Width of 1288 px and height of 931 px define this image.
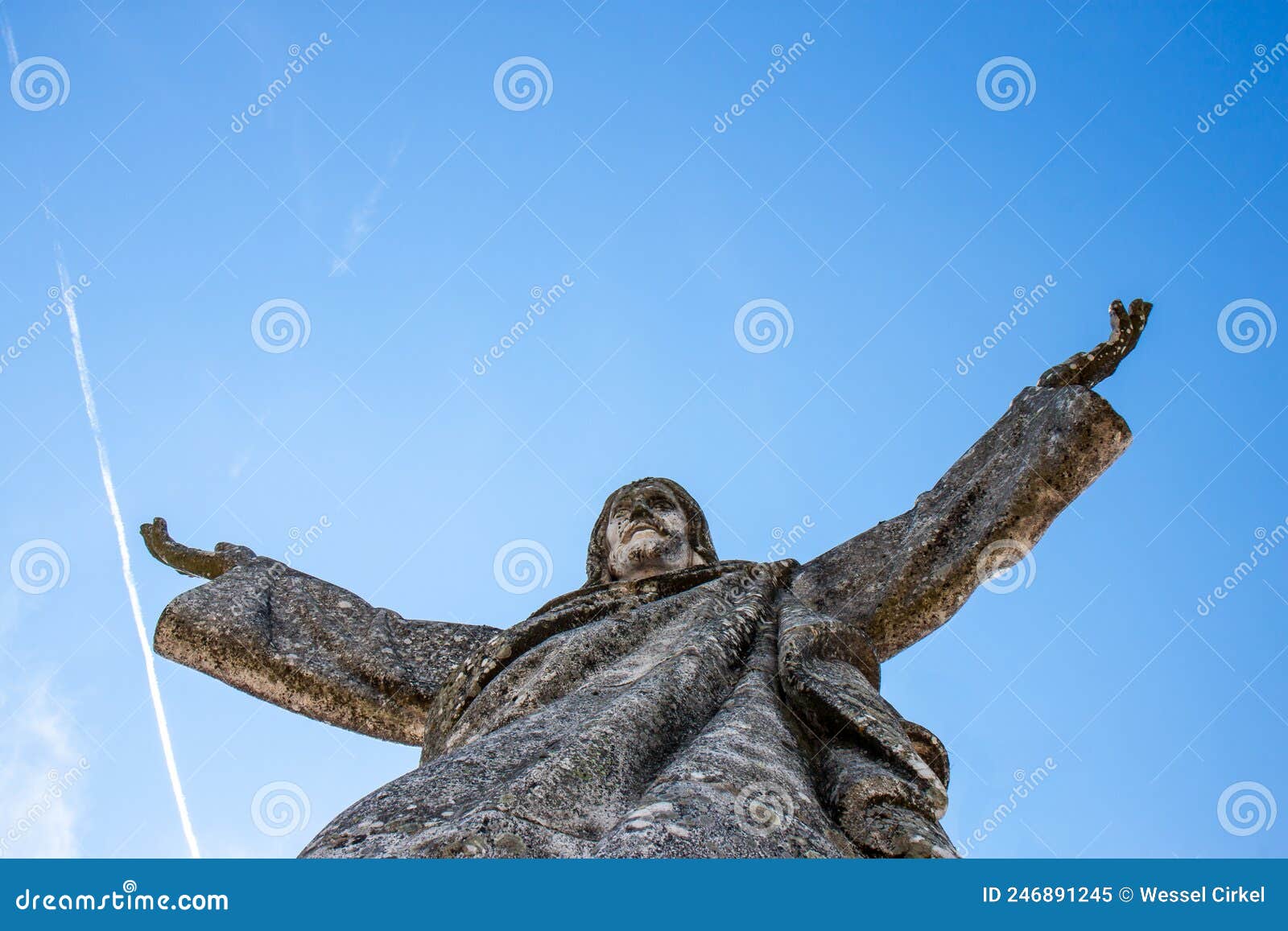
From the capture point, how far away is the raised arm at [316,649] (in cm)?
650

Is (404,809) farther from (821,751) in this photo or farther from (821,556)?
(821,556)

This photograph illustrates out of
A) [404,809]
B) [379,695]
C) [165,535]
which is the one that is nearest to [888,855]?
[404,809]

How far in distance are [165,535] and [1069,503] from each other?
581cm

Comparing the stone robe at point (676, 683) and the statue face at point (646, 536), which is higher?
the statue face at point (646, 536)

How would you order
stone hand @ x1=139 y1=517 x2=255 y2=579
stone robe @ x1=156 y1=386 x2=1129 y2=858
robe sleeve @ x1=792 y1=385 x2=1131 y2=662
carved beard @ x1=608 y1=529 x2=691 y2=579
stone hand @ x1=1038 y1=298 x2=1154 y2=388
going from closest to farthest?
stone robe @ x1=156 y1=386 x2=1129 y2=858
robe sleeve @ x1=792 y1=385 x2=1131 y2=662
stone hand @ x1=1038 y1=298 x2=1154 y2=388
carved beard @ x1=608 y1=529 x2=691 y2=579
stone hand @ x1=139 y1=517 x2=255 y2=579

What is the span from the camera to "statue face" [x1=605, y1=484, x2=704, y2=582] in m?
6.79

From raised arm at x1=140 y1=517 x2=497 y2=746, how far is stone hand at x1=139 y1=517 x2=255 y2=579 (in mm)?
329

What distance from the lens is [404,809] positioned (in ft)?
9.97

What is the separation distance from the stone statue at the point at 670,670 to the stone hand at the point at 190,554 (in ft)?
0.05

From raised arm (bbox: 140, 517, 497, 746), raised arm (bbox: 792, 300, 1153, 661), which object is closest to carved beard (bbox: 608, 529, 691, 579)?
raised arm (bbox: 792, 300, 1153, 661)

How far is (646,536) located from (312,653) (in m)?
2.07

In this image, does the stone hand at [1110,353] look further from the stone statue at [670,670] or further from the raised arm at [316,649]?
the raised arm at [316,649]

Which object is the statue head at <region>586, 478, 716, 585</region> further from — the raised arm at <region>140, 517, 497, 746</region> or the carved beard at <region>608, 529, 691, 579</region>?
the raised arm at <region>140, 517, 497, 746</region>

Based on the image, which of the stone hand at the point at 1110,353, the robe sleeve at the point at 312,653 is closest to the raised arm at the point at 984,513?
the stone hand at the point at 1110,353
